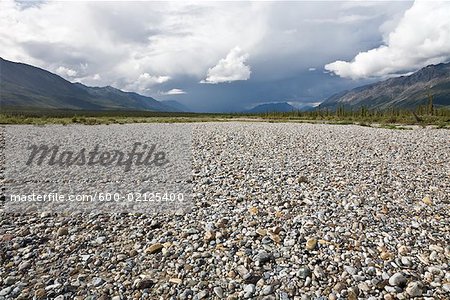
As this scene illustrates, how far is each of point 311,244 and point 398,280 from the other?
156cm

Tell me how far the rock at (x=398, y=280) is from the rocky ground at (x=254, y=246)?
0.05 feet

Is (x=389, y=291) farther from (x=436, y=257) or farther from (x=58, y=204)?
(x=58, y=204)

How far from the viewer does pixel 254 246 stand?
5926 millimetres

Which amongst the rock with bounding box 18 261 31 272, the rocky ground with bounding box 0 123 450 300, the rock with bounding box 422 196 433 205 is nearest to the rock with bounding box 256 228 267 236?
the rocky ground with bounding box 0 123 450 300

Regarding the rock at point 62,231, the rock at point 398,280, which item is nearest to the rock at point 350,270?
the rock at point 398,280

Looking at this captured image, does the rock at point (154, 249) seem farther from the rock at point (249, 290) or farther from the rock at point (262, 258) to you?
the rock at point (249, 290)

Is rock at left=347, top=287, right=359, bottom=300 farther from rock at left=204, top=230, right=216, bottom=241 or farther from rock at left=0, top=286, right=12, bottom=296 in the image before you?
rock at left=0, top=286, right=12, bottom=296

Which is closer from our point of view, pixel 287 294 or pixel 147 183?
pixel 287 294

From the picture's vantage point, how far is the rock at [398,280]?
4.63m

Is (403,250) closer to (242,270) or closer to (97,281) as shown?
(242,270)

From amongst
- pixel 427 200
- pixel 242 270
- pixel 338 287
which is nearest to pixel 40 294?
pixel 242 270

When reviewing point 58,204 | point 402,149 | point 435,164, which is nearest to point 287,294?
point 58,204

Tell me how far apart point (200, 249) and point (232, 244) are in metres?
0.66

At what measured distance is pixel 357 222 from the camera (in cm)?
669
